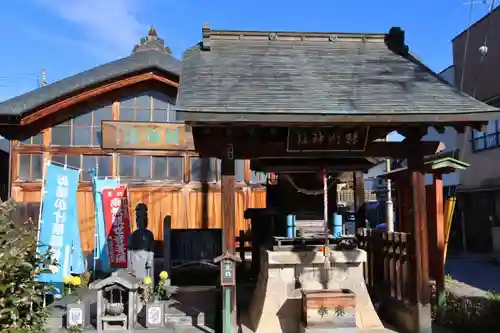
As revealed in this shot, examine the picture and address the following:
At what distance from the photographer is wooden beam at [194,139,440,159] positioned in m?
7.88

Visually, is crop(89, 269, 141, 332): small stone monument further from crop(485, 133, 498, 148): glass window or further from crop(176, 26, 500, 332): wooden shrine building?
crop(485, 133, 498, 148): glass window

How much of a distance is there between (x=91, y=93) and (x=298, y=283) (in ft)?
34.9

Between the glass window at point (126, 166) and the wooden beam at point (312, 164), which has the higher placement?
the glass window at point (126, 166)

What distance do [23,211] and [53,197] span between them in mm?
4536

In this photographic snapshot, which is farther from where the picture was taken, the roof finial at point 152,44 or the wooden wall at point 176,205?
the roof finial at point 152,44

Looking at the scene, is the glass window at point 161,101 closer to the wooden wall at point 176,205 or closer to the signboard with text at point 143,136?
the signboard with text at point 143,136

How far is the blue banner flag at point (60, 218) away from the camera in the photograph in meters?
10.5

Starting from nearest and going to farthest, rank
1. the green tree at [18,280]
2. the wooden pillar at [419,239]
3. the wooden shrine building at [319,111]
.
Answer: the green tree at [18,280]
the wooden shrine building at [319,111]
the wooden pillar at [419,239]

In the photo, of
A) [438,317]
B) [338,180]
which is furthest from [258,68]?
[438,317]

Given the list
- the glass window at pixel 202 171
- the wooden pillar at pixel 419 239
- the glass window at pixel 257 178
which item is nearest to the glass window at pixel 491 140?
the glass window at pixel 257 178

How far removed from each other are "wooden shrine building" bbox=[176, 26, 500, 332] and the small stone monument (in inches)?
87.9

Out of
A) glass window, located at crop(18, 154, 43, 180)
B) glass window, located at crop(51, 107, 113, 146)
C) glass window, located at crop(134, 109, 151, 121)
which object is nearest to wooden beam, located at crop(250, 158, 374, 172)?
glass window, located at crop(134, 109, 151, 121)

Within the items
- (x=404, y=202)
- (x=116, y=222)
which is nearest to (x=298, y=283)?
(x=404, y=202)

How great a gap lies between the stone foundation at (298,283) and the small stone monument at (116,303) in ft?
7.74
